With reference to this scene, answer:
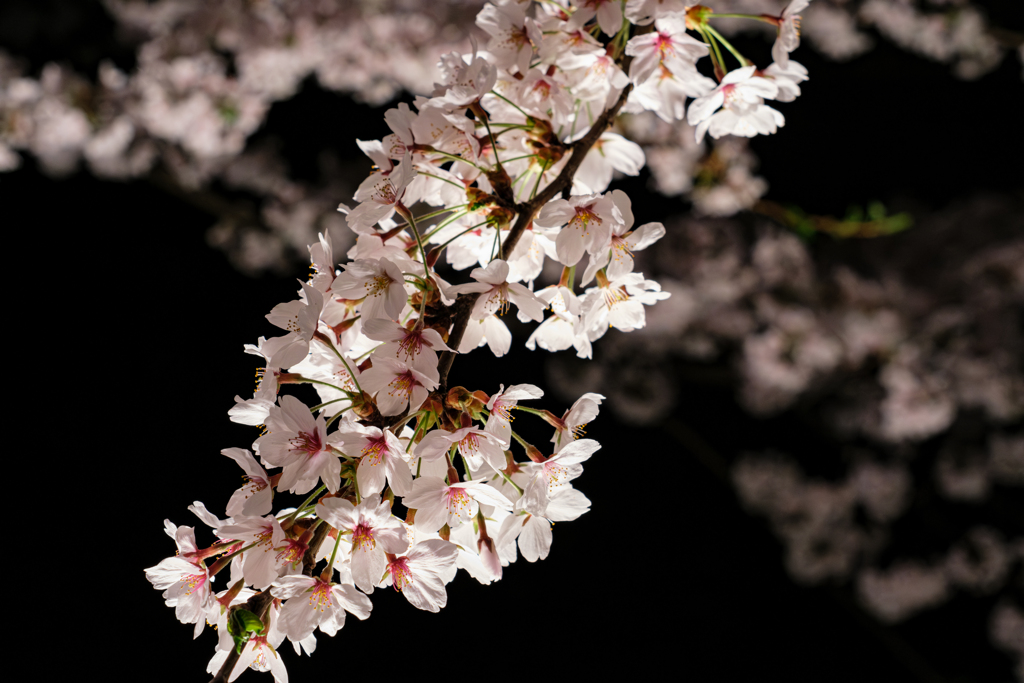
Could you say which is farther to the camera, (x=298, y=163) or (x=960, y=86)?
(x=298, y=163)

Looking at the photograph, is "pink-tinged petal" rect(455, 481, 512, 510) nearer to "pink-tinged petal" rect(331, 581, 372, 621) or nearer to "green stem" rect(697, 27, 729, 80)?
"pink-tinged petal" rect(331, 581, 372, 621)

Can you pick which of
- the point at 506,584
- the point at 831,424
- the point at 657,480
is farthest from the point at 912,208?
the point at 506,584

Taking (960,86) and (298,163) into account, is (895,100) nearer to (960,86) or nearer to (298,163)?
(960,86)

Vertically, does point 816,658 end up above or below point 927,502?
below

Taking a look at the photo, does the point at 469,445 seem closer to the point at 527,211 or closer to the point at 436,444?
the point at 436,444

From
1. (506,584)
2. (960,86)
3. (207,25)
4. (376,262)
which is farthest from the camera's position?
(506,584)

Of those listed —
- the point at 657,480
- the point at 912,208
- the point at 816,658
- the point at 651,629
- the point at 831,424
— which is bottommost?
the point at 816,658

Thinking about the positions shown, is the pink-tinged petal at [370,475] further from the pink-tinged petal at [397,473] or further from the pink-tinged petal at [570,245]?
the pink-tinged petal at [570,245]
